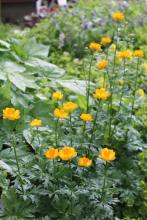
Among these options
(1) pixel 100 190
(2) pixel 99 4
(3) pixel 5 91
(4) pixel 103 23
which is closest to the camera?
(1) pixel 100 190

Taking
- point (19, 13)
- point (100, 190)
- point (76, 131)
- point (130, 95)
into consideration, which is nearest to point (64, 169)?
point (100, 190)

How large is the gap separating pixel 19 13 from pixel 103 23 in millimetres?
3566

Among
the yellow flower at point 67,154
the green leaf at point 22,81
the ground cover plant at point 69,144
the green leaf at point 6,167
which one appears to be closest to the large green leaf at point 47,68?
the ground cover plant at point 69,144

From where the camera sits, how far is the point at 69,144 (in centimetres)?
254

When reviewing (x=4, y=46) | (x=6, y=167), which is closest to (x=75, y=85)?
(x=4, y=46)

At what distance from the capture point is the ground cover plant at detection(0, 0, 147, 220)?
2.27 metres

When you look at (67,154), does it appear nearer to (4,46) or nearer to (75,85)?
(75,85)

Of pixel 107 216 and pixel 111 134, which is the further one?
pixel 111 134

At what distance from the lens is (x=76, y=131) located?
2.72 m

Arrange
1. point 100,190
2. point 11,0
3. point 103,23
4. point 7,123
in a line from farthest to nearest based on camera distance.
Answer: point 11,0
point 103,23
point 7,123
point 100,190

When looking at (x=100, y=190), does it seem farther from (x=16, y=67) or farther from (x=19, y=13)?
(x=19, y=13)

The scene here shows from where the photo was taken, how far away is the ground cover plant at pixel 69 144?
2.27 metres

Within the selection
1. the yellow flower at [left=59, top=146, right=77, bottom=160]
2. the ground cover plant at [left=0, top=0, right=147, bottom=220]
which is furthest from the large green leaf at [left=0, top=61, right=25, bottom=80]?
the yellow flower at [left=59, top=146, right=77, bottom=160]

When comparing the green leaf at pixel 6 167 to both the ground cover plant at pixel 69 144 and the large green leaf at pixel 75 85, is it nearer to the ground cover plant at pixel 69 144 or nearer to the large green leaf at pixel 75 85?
the ground cover plant at pixel 69 144
